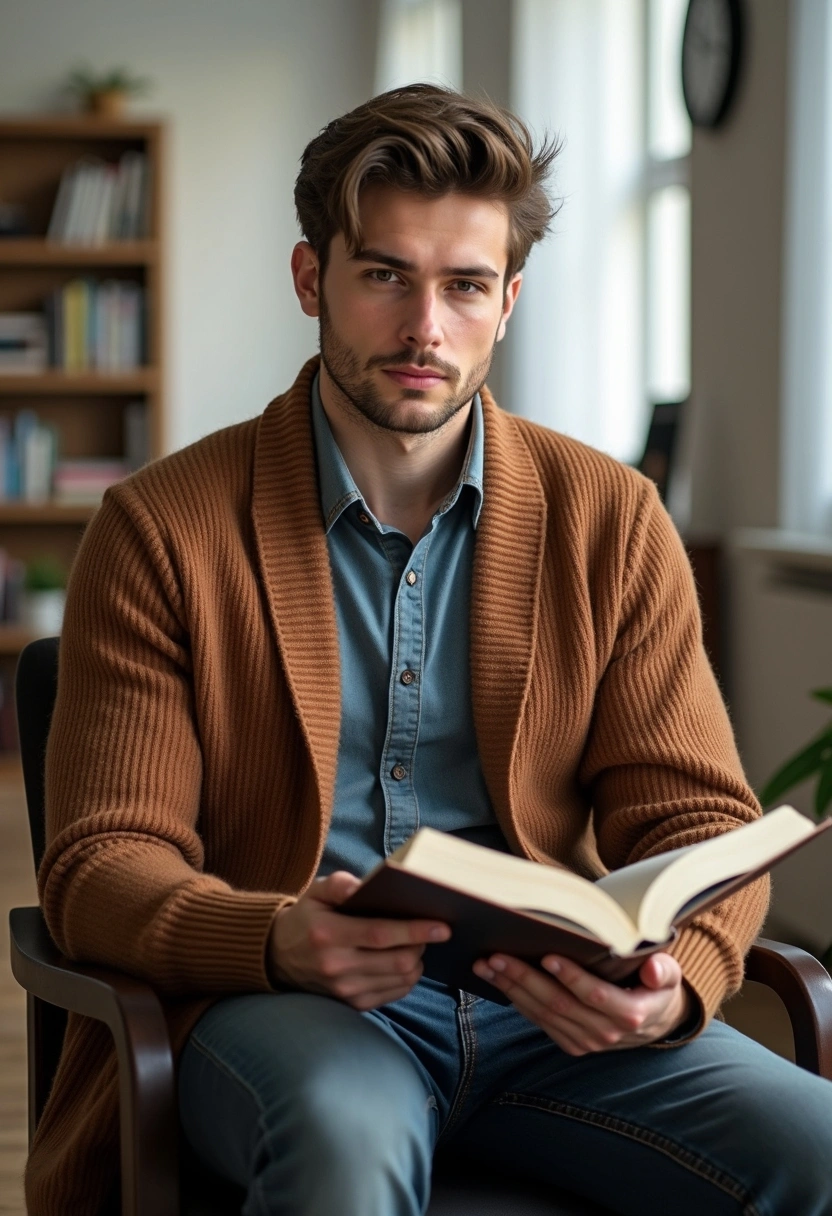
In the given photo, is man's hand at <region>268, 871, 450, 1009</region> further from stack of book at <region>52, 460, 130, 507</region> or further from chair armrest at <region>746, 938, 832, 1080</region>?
stack of book at <region>52, 460, 130, 507</region>

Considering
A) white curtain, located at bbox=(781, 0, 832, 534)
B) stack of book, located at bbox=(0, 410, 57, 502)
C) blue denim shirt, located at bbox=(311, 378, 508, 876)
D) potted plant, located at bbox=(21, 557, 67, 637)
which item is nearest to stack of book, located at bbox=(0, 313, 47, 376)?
stack of book, located at bbox=(0, 410, 57, 502)

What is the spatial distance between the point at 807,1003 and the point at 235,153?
5263mm

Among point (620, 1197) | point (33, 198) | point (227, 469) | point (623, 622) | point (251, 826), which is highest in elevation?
point (33, 198)

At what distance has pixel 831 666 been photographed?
10.0 ft

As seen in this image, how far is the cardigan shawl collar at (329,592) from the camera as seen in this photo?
1478 millimetres

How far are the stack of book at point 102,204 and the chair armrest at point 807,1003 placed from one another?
4785mm

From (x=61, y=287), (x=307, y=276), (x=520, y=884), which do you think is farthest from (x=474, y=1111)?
(x=61, y=287)

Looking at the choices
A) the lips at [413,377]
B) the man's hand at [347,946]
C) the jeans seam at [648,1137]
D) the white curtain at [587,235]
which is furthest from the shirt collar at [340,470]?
the white curtain at [587,235]

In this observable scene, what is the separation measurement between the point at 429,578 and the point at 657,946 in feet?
1.80

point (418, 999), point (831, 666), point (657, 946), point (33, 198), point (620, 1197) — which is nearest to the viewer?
point (657, 946)

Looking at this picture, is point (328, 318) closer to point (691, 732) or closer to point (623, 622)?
point (623, 622)

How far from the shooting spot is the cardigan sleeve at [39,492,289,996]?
4.23 feet

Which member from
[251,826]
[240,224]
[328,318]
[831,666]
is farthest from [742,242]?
[240,224]

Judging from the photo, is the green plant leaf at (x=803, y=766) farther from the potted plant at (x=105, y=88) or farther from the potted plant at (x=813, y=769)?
the potted plant at (x=105, y=88)
